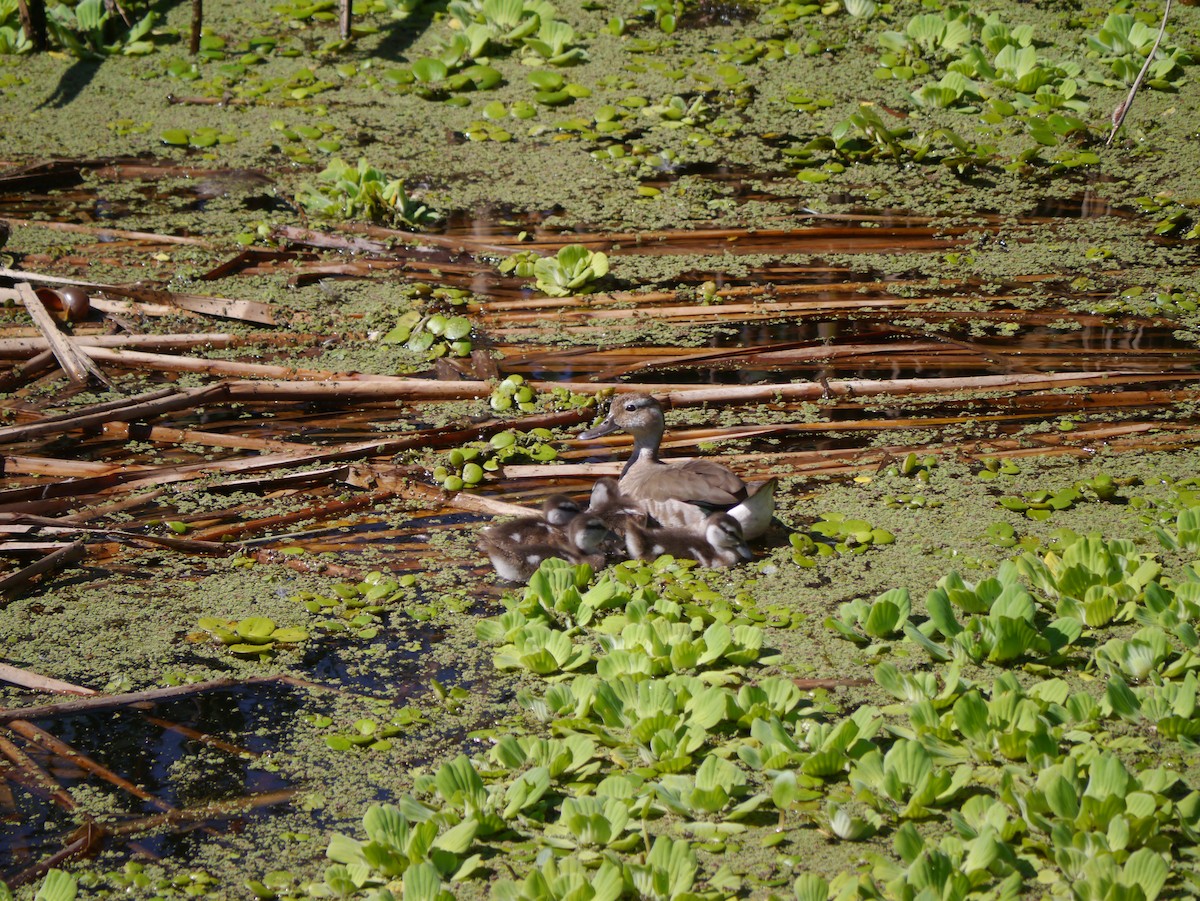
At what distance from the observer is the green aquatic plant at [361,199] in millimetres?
6523

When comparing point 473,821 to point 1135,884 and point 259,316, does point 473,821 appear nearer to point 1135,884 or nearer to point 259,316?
point 1135,884

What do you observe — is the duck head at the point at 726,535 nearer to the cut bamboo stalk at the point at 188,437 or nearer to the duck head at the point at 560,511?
the duck head at the point at 560,511

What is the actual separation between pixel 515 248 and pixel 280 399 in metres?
1.62

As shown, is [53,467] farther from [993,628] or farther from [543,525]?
[993,628]

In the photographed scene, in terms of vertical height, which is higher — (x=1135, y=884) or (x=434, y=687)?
(x=1135, y=884)

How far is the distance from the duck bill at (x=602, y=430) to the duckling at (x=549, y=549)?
0.67 meters

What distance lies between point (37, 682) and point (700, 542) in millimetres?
2042

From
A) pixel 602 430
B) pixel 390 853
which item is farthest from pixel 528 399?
pixel 390 853

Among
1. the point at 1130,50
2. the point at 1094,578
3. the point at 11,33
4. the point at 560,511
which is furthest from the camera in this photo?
the point at 11,33

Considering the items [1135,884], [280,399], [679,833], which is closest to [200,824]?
[679,833]

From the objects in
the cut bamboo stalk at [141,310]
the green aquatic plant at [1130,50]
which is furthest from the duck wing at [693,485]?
the green aquatic plant at [1130,50]

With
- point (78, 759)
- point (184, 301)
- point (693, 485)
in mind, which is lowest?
point (78, 759)

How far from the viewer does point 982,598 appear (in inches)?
142

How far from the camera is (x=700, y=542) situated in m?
4.07
